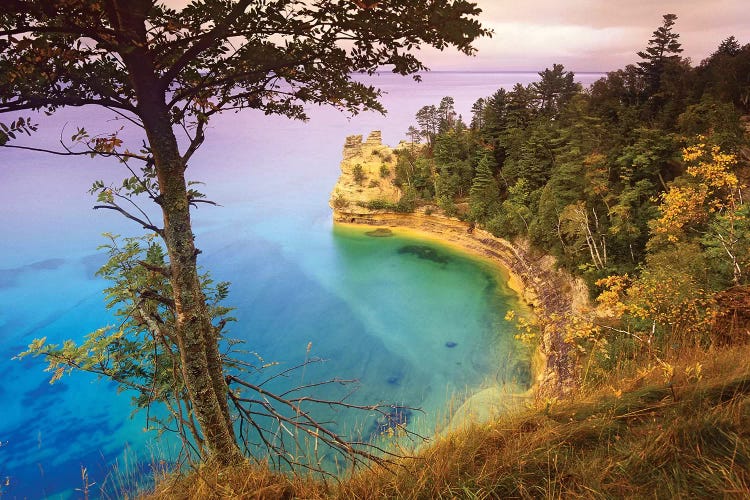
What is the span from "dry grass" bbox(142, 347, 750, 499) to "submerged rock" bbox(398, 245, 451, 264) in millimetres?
23792

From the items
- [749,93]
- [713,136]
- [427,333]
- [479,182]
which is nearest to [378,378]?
[427,333]

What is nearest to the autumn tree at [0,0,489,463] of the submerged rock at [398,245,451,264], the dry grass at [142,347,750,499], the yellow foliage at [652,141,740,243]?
the dry grass at [142,347,750,499]

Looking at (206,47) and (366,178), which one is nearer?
(206,47)

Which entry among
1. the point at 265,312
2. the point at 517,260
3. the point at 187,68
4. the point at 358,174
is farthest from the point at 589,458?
the point at 358,174

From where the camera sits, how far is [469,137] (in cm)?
3009

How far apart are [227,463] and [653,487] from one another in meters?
2.81

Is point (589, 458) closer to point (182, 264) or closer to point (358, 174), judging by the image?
point (182, 264)

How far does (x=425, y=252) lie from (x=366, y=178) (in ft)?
33.4

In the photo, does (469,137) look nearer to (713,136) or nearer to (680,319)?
(713,136)

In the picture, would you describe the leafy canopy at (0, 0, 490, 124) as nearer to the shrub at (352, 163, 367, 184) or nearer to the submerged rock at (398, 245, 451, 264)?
the submerged rock at (398, 245, 451, 264)

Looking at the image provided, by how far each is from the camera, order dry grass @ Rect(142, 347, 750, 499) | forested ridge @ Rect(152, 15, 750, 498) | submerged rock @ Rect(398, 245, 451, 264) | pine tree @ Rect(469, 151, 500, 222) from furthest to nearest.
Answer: submerged rock @ Rect(398, 245, 451, 264), pine tree @ Rect(469, 151, 500, 222), forested ridge @ Rect(152, 15, 750, 498), dry grass @ Rect(142, 347, 750, 499)

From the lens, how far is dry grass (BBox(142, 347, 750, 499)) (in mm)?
1968

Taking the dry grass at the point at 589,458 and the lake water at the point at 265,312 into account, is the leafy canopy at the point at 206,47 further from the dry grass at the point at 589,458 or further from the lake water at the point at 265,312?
the dry grass at the point at 589,458

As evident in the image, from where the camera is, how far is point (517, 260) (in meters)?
23.8
